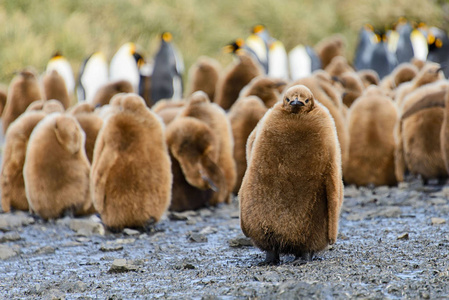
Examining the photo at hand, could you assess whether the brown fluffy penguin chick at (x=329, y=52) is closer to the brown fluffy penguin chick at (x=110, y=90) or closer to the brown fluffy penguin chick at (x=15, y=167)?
the brown fluffy penguin chick at (x=110, y=90)

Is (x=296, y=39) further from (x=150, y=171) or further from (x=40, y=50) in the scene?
(x=150, y=171)

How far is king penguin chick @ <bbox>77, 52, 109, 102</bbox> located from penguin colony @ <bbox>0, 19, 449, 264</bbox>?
6243mm

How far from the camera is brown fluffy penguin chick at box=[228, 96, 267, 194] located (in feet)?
23.4

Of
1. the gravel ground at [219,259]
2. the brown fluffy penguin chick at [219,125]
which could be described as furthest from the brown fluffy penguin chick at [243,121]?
the gravel ground at [219,259]

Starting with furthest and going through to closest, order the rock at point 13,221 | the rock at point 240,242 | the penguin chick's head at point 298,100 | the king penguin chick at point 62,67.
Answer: the king penguin chick at point 62,67 < the rock at point 13,221 < the rock at point 240,242 < the penguin chick's head at point 298,100

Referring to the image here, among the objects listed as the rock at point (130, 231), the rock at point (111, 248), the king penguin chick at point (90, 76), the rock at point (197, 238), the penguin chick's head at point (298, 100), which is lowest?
the rock at point (111, 248)

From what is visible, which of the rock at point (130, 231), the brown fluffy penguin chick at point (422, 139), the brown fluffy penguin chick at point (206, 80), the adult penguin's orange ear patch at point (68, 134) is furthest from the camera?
the brown fluffy penguin chick at point (206, 80)

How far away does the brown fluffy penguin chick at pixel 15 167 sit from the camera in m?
6.76

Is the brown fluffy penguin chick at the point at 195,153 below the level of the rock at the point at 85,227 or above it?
above

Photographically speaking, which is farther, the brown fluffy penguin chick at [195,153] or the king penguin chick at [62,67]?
the king penguin chick at [62,67]

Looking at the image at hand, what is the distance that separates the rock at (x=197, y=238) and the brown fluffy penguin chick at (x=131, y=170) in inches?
15.6

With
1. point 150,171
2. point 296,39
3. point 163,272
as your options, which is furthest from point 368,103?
point 296,39

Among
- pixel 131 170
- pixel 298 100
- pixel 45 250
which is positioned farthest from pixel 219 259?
pixel 45 250

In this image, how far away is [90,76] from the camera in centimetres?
1611
